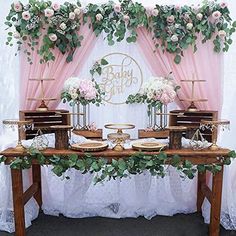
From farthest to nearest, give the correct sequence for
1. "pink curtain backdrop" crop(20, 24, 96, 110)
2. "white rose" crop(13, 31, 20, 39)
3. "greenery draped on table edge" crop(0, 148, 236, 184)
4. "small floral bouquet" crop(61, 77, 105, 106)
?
"pink curtain backdrop" crop(20, 24, 96, 110), "white rose" crop(13, 31, 20, 39), "small floral bouquet" crop(61, 77, 105, 106), "greenery draped on table edge" crop(0, 148, 236, 184)

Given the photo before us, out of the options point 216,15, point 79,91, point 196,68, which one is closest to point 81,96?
point 79,91

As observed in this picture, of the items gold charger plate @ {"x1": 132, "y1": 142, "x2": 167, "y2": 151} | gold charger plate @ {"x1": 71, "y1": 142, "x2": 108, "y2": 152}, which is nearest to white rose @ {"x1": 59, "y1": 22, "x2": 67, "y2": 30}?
gold charger plate @ {"x1": 71, "y1": 142, "x2": 108, "y2": 152}

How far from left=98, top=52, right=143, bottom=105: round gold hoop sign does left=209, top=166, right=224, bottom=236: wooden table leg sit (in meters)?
1.00

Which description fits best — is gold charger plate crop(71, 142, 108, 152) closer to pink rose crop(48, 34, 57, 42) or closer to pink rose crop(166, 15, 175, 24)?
pink rose crop(48, 34, 57, 42)

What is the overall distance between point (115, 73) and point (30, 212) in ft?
4.54

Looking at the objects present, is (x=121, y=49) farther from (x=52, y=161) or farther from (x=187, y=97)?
(x=52, y=161)

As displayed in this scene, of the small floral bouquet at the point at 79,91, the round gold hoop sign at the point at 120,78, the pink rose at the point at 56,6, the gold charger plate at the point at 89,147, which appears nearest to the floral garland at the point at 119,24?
the pink rose at the point at 56,6

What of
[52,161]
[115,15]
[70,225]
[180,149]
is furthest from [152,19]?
[70,225]

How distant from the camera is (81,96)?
7.94 ft

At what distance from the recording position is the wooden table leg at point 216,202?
7.10 feet

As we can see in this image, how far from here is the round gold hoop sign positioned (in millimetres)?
2666

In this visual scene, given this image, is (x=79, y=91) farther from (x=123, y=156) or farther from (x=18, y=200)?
(x=18, y=200)

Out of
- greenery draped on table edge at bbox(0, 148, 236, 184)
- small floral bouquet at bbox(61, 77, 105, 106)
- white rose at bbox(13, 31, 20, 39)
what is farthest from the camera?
white rose at bbox(13, 31, 20, 39)

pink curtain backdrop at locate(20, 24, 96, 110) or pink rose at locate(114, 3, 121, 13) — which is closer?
pink rose at locate(114, 3, 121, 13)
